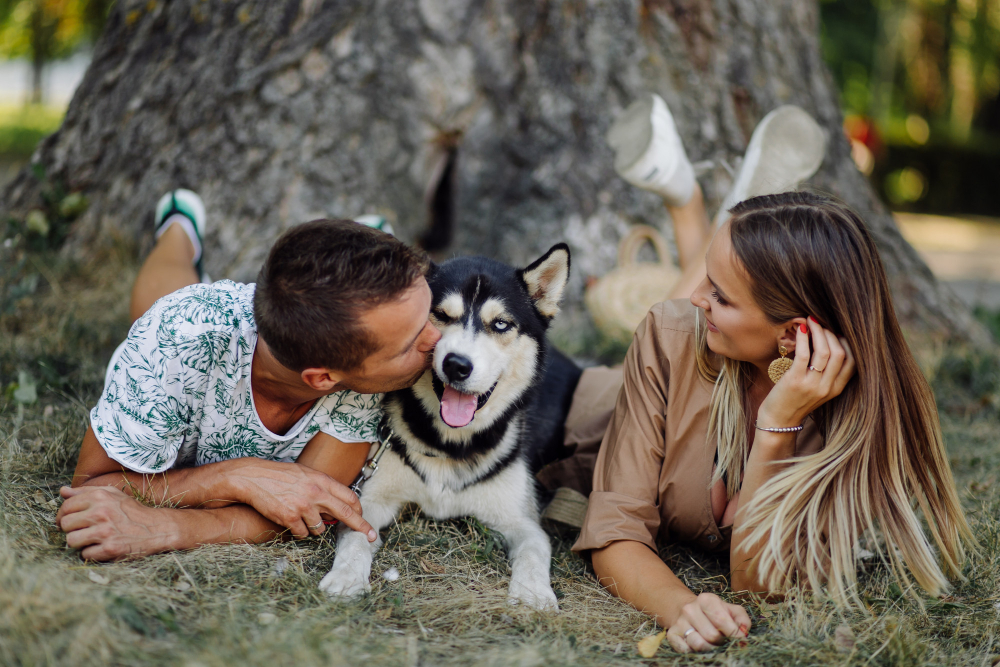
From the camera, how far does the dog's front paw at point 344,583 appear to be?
2234 millimetres

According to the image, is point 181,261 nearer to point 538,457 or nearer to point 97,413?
point 97,413

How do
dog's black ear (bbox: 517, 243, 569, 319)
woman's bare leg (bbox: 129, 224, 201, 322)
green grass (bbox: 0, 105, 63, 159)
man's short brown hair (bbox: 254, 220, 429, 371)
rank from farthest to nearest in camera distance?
green grass (bbox: 0, 105, 63, 159), woman's bare leg (bbox: 129, 224, 201, 322), dog's black ear (bbox: 517, 243, 569, 319), man's short brown hair (bbox: 254, 220, 429, 371)

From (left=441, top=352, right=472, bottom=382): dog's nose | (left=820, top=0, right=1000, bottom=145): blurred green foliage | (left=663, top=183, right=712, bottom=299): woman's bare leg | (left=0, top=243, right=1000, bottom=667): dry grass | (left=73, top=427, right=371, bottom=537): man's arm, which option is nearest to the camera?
(left=0, top=243, right=1000, bottom=667): dry grass

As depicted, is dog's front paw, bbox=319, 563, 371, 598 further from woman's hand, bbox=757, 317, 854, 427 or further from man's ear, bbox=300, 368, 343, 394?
woman's hand, bbox=757, 317, 854, 427

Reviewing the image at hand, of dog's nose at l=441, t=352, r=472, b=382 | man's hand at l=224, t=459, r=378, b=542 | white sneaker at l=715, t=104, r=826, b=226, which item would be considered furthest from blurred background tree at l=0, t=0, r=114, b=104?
dog's nose at l=441, t=352, r=472, b=382

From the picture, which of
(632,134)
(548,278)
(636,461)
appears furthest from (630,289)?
(636,461)

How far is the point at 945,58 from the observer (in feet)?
75.3

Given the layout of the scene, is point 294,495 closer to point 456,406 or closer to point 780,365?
point 456,406

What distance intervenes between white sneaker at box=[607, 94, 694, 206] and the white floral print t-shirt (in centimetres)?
189

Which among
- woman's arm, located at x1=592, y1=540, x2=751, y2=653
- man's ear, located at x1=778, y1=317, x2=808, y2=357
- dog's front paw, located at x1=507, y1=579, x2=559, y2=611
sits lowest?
dog's front paw, located at x1=507, y1=579, x2=559, y2=611

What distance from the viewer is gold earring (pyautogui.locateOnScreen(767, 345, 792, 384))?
7.52ft

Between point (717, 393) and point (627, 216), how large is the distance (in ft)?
9.19

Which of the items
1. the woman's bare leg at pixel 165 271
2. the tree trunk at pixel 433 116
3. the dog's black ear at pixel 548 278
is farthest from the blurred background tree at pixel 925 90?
the woman's bare leg at pixel 165 271

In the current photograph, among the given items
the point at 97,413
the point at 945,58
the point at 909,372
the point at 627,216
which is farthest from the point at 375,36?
the point at 945,58
